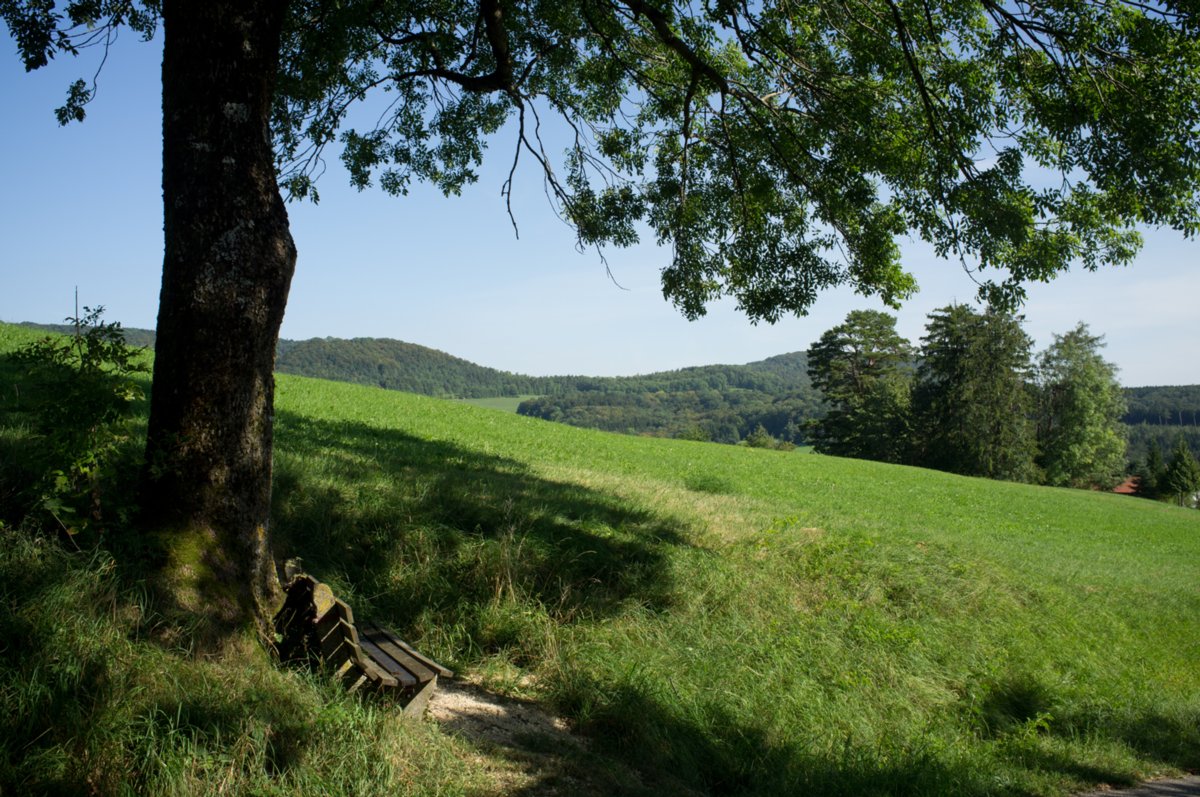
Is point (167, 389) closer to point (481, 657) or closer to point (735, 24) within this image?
point (481, 657)

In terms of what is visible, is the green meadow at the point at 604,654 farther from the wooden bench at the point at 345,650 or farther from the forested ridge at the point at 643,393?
the forested ridge at the point at 643,393

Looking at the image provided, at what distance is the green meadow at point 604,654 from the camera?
3559 millimetres

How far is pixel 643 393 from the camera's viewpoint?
168m

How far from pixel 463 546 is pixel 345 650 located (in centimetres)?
260

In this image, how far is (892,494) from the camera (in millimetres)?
26422

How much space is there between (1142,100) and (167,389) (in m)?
8.97

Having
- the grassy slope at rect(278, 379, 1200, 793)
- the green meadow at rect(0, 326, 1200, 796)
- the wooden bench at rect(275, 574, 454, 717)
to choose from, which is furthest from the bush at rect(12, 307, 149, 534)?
the grassy slope at rect(278, 379, 1200, 793)

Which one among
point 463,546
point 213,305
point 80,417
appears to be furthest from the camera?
point 463,546

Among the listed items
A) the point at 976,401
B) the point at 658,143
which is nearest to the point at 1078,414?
the point at 976,401

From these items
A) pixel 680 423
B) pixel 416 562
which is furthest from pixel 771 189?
pixel 680 423

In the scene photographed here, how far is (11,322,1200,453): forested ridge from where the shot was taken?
122 metres

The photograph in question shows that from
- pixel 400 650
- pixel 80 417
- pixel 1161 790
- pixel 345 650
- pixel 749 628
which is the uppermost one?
pixel 80 417

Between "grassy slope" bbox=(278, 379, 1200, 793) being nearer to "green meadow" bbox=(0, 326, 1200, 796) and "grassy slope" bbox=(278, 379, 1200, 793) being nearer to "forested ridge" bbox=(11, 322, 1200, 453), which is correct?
"green meadow" bbox=(0, 326, 1200, 796)

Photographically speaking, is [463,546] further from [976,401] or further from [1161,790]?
[976,401]
